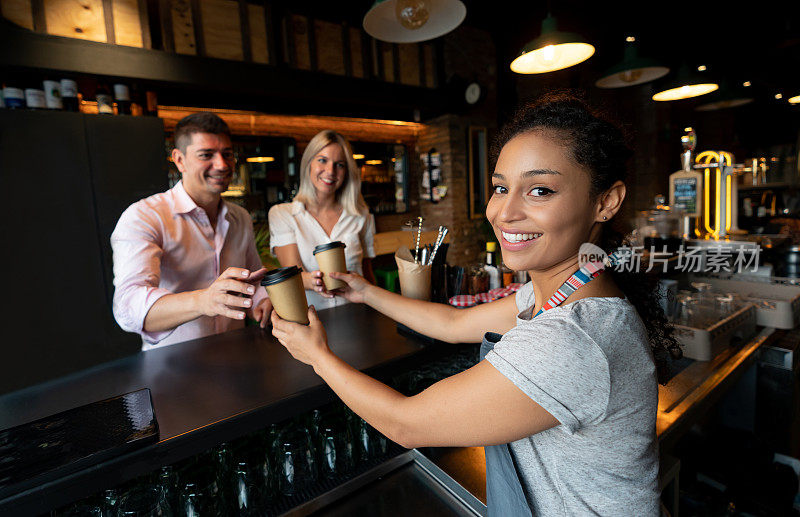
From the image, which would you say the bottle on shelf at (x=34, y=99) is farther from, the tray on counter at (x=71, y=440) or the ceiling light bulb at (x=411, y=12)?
the tray on counter at (x=71, y=440)

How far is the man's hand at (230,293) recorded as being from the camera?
111cm

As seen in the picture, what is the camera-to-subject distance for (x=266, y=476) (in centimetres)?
112

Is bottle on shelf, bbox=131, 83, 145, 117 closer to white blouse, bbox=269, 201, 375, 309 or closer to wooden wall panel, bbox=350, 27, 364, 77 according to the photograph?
white blouse, bbox=269, 201, 375, 309

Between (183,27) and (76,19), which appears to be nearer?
(76,19)

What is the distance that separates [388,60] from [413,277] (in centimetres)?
459

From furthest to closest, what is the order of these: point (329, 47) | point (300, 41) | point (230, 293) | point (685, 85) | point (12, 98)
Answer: point (329, 47)
point (300, 41)
point (685, 85)
point (12, 98)
point (230, 293)

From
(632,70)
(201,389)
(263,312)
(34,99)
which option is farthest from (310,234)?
(632,70)

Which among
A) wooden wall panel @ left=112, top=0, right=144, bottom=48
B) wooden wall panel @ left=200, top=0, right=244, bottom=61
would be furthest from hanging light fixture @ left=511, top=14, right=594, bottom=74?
wooden wall panel @ left=112, top=0, right=144, bottom=48

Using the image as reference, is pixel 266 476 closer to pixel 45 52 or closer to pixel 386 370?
pixel 386 370

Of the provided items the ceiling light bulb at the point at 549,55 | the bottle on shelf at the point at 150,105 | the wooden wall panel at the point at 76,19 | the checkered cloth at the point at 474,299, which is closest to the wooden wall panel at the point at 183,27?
the bottle on shelf at the point at 150,105

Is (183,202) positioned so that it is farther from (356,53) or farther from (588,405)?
(356,53)

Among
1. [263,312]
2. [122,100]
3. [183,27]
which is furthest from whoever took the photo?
[183,27]

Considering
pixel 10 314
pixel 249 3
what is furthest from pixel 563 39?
pixel 10 314

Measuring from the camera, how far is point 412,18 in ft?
7.11
